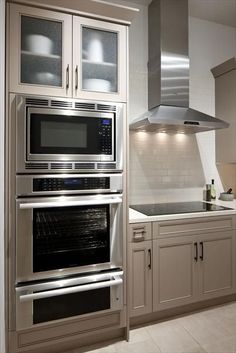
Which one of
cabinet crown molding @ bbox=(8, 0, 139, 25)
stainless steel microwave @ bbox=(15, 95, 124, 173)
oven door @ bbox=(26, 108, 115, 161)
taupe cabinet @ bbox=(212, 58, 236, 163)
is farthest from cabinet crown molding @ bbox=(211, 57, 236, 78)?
oven door @ bbox=(26, 108, 115, 161)

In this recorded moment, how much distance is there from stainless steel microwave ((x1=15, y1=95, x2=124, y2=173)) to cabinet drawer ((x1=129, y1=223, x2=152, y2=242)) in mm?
515

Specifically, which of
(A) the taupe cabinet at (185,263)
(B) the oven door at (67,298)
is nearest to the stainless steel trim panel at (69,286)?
(B) the oven door at (67,298)

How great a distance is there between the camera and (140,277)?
2023 mm

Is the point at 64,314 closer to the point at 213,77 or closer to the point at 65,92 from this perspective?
the point at 65,92

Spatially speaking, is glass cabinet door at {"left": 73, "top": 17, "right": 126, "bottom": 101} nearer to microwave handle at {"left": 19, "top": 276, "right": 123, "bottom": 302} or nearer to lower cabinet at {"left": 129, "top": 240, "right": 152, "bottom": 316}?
lower cabinet at {"left": 129, "top": 240, "right": 152, "bottom": 316}

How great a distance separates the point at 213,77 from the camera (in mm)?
2969

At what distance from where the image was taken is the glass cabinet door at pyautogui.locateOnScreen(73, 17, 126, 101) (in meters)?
1.77

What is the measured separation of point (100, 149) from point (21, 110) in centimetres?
59

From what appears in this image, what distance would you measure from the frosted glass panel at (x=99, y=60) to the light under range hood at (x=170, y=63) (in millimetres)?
573

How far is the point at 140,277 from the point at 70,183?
974 millimetres

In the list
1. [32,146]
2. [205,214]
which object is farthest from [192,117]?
[32,146]

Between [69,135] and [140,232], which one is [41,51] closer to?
[69,135]

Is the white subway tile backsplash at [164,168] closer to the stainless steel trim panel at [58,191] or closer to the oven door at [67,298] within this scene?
the stainless steel trim panel at [58,191]

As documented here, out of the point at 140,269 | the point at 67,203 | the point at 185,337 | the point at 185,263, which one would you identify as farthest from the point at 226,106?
the point at 185,337
